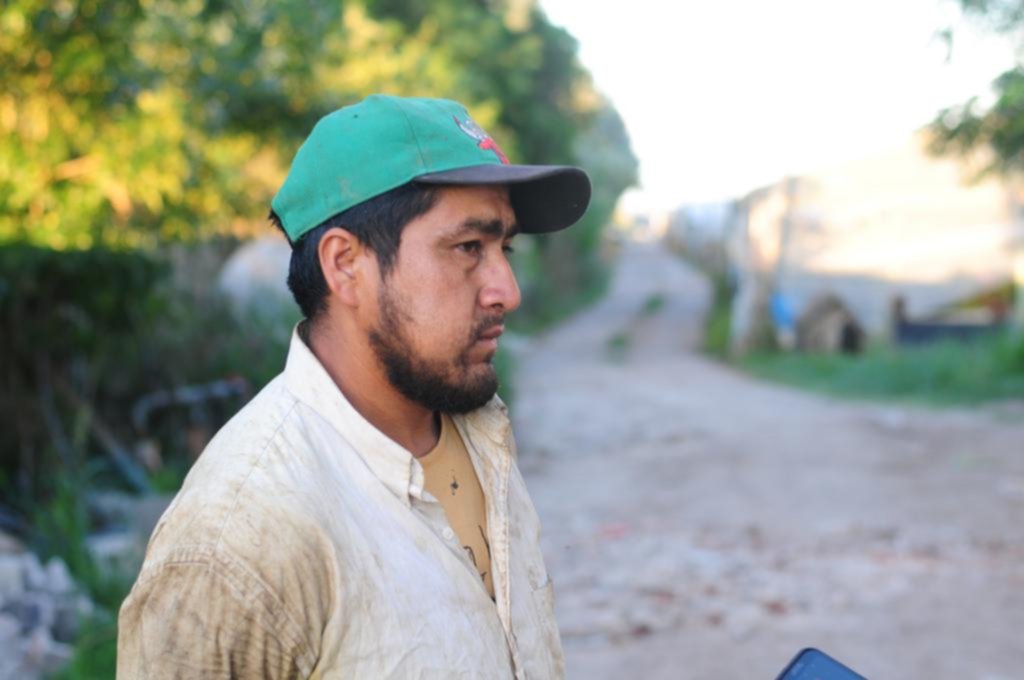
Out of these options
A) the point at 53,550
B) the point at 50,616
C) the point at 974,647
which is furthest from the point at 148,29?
the point at 974,647

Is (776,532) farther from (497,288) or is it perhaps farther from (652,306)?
(652,306)

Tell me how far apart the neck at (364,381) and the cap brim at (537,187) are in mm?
310

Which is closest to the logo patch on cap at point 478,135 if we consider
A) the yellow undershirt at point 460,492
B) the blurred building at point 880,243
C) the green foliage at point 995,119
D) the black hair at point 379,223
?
the black hair at point 379,223

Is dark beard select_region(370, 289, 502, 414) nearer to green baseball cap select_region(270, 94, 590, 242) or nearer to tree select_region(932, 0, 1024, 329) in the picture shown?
green baseball cap select_region(270, 94, 590, 242)

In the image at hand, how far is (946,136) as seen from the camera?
6.87 metres

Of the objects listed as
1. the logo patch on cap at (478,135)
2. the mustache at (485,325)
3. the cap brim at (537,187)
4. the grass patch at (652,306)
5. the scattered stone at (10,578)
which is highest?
the logo patch on cap at (478,135)

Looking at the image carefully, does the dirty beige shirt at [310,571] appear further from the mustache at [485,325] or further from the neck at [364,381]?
the mustache at [485,325]

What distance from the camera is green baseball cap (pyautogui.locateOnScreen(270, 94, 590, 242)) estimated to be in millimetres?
1519

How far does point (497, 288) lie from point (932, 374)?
42.9ft

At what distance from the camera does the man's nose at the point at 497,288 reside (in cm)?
166

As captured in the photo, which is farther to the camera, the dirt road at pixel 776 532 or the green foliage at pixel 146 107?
the green foliage at pixel 146 107

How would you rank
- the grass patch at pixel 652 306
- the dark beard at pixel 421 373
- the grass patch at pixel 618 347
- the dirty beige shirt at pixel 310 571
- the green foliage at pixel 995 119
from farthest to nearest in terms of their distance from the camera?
1. the grass patch at pixel 652 306
2. the grass patch at pixel 618 347
3. the green foliage at pixel 995 119
4. the dark beard at pixel 421 373
5. the dirty beige shirt at pixel 310 571

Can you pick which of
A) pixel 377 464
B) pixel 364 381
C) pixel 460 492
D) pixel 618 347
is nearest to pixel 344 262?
pixel 364 381

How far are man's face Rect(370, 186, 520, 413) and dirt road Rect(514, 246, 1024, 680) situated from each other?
3545 millimetres
